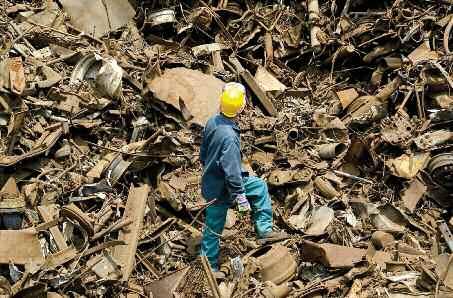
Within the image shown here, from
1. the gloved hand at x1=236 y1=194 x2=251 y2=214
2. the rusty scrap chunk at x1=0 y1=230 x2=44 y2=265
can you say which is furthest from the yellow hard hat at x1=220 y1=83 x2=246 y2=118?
the rusty scrap chunk at x1=0 y1=230 x2=44 y2=265

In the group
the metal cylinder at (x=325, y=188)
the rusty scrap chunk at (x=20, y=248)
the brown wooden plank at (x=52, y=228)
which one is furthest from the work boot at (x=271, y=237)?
the rusty scrap chunk at (x=20, y=248)

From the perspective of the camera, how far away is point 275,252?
17.5 feet

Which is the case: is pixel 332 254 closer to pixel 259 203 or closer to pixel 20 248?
pixel 259 203

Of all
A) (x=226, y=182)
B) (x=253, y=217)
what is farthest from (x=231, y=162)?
(x=253, y=217)

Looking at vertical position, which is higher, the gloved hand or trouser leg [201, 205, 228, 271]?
the gloved hand

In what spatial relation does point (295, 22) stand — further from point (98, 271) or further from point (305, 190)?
point (98, 271)

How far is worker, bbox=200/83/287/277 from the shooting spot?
16.1 ft

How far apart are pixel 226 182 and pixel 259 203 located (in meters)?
0.57

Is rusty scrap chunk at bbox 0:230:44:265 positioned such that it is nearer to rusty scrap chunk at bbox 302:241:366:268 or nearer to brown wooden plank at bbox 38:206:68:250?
brown wooden plank at bbox 38:206:68:250

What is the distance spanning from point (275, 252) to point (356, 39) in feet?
10.7

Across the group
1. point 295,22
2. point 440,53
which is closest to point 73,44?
point 295,22

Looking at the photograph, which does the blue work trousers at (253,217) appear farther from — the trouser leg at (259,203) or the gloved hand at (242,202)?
the gloved hand at (242,202)

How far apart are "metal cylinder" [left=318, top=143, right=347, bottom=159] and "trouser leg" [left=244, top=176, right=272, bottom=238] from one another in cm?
125

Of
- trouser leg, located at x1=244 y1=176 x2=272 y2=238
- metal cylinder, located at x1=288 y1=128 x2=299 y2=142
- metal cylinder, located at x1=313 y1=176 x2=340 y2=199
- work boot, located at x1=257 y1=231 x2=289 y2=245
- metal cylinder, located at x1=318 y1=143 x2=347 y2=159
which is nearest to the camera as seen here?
trouser leg, located at x1=244 y1=176 x2=272 y2=238
